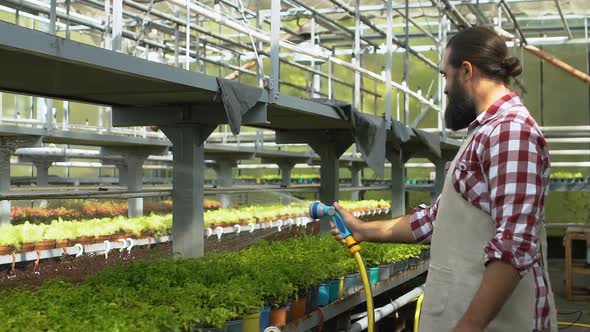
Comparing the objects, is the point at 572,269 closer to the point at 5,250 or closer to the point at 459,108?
the point at 5,250

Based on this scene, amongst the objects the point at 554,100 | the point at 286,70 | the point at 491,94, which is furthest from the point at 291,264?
the point at 286,70

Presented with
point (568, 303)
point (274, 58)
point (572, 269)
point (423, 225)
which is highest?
point (274, 58)

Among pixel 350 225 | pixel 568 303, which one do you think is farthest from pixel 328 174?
pixel 568 303

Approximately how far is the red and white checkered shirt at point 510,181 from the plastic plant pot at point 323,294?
2364 mm

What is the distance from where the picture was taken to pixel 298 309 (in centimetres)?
409

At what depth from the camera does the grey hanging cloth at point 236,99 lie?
4.08 meters

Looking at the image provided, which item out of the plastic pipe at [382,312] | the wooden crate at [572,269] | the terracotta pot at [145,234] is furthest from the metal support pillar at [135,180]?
the wooden crate at [572,269]

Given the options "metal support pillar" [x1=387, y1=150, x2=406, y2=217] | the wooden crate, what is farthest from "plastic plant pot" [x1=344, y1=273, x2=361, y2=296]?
the wooden crate

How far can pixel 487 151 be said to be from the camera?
2119mm

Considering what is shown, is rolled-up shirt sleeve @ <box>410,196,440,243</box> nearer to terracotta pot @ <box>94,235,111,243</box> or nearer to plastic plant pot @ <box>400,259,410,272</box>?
plastic plant pot @ <box>400,259,410,272</box>

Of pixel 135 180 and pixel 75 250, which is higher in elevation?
pixel 135 180

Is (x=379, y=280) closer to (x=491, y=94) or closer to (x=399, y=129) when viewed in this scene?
(x=399, y=129)

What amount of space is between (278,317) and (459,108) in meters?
1.82

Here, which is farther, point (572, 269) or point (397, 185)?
point (572, 269)
